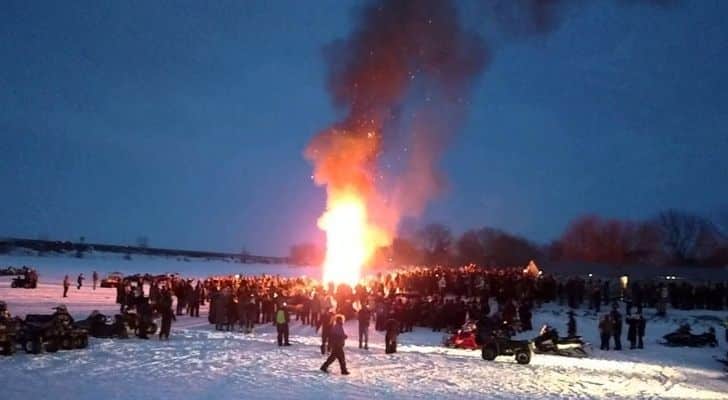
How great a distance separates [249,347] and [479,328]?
8.12 metres

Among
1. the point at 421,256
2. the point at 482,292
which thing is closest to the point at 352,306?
the point at 482,292

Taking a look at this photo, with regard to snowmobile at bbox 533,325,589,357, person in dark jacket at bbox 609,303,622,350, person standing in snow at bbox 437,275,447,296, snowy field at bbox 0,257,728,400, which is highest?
person standing in snow at bbox 437,275,447,296

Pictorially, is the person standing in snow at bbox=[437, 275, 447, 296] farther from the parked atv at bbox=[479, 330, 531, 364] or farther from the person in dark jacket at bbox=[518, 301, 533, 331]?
the parked atv at bbox=[479, 330, 531, 364]

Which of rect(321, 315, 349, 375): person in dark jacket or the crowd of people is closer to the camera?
rect(321, 315, 349, 375): person in dark jacket

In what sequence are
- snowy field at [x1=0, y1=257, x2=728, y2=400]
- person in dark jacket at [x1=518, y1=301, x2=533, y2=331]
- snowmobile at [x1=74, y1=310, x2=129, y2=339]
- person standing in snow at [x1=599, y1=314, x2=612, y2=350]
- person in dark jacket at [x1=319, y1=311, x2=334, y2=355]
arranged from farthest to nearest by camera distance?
person in dark jacket at [x1=518, y1=301, x2=533, y2=331], person standing in snow at [x1=599, y1=314, x2=612, y2=350], snowmobile at [x1=74, y1=310, x2=129, y2=339], person in dark jacket at [x1=319, y1=311, x2=334, y2=355], snowy field at [x1=0, y1=257, x2=728, y2=400]

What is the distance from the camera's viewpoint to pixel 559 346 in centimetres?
2594

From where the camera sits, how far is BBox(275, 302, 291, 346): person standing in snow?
23647 mm

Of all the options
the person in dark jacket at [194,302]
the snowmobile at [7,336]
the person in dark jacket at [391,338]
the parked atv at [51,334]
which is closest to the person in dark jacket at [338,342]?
the person in dark jacket at [391,338]

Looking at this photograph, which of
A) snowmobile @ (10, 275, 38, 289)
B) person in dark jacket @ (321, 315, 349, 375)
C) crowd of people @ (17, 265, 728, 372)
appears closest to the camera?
person in dark jacket @ (321, 315, 349, 375)

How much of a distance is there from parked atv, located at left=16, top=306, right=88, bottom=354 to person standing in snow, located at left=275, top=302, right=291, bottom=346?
578 centimetres

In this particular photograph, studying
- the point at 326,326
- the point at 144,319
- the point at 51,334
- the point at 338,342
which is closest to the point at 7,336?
the point at 51,334

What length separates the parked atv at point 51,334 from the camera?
20531 millimetres

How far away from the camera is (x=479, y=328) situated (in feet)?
85.9

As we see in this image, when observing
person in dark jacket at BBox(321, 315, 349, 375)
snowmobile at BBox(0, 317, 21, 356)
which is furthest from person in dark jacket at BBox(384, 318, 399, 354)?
snowmobile at BBox(0, 317, 21, 356)
